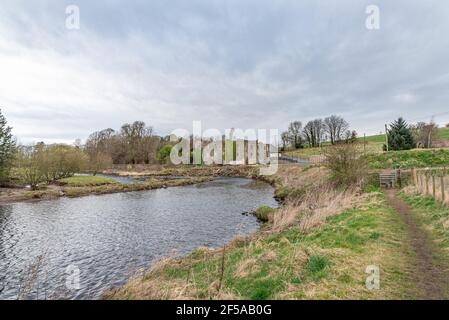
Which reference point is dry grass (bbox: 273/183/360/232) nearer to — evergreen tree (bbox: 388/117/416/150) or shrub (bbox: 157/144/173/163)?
evergreen tree (bbox: 388/117/416/150)

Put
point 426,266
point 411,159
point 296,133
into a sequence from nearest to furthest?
point 426,266, point 411,159, point 296,133

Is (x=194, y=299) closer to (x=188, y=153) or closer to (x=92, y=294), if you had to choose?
(x=92, y=294)

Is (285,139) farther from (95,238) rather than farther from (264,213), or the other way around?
(95,238)

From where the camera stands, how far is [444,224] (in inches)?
325

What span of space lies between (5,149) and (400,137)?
53.2m

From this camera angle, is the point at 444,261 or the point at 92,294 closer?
the point at 444,261

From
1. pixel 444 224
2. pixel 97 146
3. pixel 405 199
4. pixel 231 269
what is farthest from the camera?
pixel 97 146

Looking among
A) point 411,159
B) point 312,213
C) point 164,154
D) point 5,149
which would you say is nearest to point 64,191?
point 5,149

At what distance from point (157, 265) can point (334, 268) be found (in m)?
5.89

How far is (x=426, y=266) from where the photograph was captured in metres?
6.07

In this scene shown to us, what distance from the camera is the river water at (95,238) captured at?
9219 millimetres

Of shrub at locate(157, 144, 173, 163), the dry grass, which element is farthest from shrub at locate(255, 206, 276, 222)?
shrub at locate(157, 144, 173, 163)

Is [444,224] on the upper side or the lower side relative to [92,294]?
upper
